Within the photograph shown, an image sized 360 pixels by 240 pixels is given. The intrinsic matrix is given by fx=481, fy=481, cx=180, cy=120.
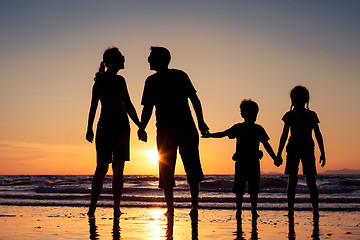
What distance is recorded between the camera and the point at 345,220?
273 inches

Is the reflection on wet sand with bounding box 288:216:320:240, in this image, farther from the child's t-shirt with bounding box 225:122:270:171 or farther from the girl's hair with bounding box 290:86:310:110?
the girl's hair with bounding box 290:86:310:110

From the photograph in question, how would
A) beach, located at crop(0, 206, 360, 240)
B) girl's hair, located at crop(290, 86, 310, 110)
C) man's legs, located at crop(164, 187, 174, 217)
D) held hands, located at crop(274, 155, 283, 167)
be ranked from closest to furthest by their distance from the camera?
beach, located at crop(0, 206, 360, 240) < man's legs, located at crop(164, 187, 174, 217) < held hands, located at crop(274, 155, 283, 167) < girl's hair, located at crop(290, 86, 310, 110)

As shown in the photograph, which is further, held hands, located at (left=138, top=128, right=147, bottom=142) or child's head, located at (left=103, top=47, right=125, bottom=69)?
child's head, located at (left=103, top=47, right=125, bottom=69)

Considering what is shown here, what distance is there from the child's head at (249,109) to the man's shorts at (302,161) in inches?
30.6

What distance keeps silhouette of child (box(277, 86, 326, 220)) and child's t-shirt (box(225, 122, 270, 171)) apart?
343 millimetres

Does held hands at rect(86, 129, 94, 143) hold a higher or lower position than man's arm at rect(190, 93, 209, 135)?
lower

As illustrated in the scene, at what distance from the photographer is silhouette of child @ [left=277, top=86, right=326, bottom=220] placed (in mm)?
7156

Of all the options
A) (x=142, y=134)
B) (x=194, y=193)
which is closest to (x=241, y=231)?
(x=194, y=193)

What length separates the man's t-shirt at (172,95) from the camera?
615 centimetres

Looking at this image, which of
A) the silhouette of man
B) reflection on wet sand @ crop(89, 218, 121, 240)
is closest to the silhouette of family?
the silhouette of man

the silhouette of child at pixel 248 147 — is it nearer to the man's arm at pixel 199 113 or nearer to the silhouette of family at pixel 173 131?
the silhouette of family at pixel 173 131

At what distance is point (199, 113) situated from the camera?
20.4 ft

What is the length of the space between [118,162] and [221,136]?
1.55m

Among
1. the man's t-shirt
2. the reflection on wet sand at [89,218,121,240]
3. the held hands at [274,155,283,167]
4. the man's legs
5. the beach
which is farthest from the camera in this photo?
the held hands at [274,155,283,167]
